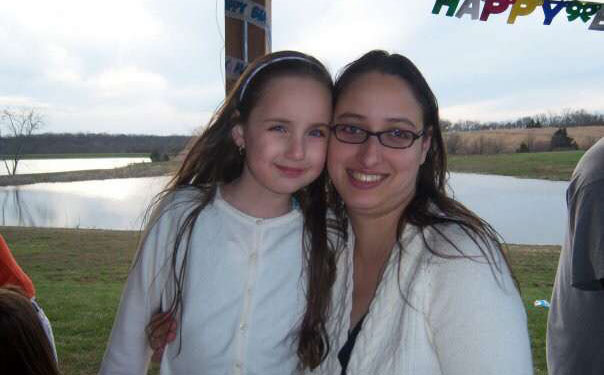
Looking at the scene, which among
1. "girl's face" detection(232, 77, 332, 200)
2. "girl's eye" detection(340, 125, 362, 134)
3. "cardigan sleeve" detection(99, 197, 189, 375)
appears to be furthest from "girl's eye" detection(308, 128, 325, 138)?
"cardigan sleeve" detection(99, 197, 189, 375)

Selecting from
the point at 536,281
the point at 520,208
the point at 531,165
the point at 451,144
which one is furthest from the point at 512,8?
the point at 531,165

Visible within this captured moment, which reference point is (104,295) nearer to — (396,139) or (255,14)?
(255,14)

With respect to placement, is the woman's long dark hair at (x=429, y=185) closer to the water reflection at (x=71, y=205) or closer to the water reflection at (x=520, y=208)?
the water reflection at (x=520, y=208)

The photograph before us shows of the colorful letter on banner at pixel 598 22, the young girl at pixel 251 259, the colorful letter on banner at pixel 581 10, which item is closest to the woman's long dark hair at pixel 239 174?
the young girl at pixel 251 259

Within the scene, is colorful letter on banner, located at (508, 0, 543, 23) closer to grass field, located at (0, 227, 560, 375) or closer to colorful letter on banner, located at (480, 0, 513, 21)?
colorful letter on banner, located at (480, 0, 513, 21)

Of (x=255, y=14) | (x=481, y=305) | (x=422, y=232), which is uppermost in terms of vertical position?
(x=255, y=14)

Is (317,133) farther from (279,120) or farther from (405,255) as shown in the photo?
(405,255)

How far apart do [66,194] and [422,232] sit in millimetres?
22385

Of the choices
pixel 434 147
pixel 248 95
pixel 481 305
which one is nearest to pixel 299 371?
pixel 481 305

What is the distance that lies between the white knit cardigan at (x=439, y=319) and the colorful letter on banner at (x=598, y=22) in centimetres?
285

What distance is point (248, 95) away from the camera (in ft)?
6.10

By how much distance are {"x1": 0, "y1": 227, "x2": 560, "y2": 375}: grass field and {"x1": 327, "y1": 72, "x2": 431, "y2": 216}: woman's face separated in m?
3.32

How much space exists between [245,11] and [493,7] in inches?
67.3

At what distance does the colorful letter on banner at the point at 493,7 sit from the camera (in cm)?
309
